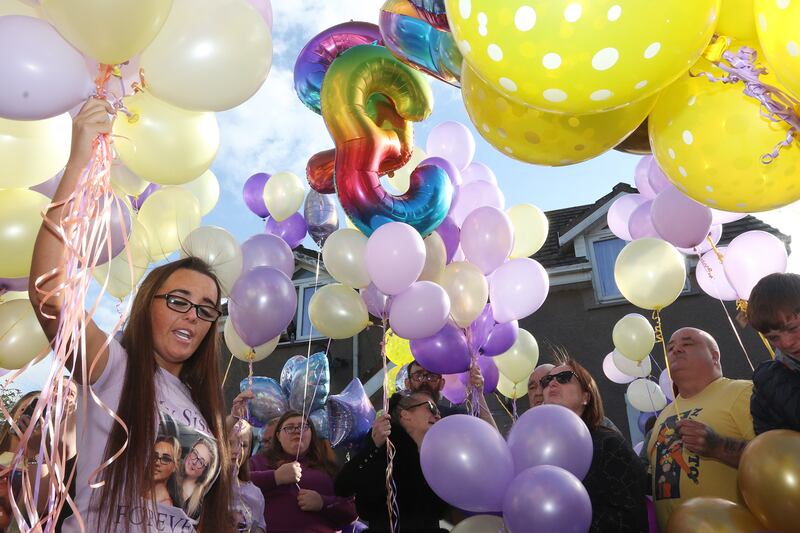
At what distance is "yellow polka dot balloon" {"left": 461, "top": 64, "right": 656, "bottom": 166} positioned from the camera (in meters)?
1.79

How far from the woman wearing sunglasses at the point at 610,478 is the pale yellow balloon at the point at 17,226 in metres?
2.40

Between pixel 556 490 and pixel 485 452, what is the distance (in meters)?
0.32

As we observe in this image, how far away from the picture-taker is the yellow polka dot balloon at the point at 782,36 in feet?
4.02

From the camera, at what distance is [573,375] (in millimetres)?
3006

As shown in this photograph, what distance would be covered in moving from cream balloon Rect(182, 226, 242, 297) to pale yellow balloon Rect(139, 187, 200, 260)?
0.44 ft

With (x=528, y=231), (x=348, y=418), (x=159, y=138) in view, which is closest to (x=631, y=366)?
(x=528, y=231)

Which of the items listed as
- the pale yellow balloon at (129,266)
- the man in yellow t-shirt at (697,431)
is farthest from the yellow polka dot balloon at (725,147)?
the pale yellow balloon at (129,266)

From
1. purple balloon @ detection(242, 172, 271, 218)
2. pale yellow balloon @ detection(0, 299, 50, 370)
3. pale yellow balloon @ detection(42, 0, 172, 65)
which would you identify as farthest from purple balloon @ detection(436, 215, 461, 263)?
pale yellow balloon @ detection(42, 0, 172, 65)

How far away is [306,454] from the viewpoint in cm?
383

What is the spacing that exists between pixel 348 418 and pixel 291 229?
A: 200cm

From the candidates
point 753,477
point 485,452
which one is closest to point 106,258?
point 485,452

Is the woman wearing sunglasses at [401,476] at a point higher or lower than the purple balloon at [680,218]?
lower

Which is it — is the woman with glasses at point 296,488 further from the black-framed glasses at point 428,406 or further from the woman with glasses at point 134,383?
the woman with glasses at point 134,383

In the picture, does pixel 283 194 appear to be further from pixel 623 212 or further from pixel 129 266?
pixel 623 212
